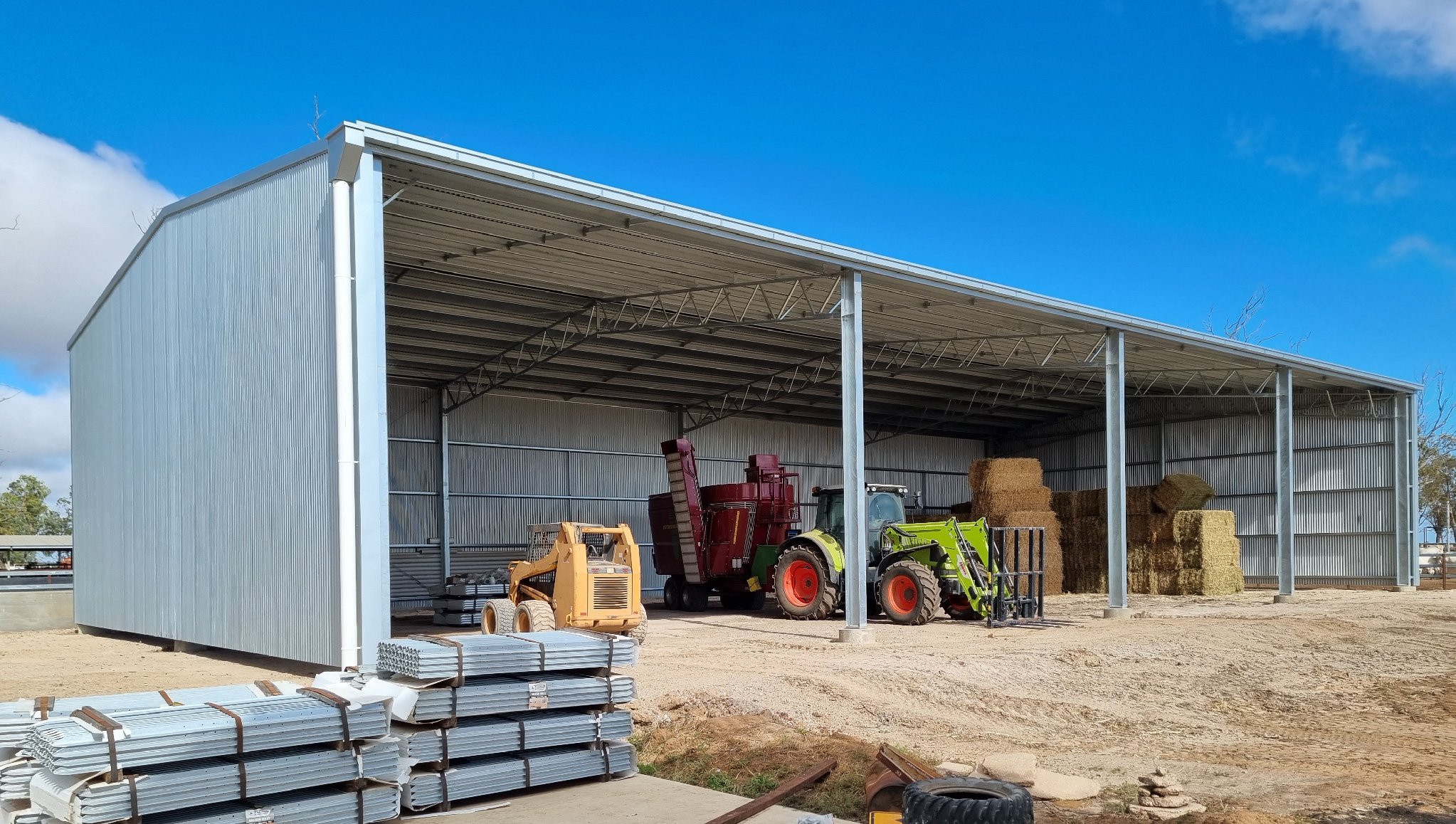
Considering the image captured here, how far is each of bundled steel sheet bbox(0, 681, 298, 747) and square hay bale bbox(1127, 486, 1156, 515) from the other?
80.9ft

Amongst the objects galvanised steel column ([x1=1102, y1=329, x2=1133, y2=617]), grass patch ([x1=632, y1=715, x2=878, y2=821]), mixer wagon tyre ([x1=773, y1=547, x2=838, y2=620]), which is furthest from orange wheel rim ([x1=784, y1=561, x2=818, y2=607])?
grass patch ([x1=632, y1=715, x2=878, y2=821])

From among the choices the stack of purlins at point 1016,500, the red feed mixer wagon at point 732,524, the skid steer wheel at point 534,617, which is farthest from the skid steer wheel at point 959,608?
the stack of purlins at point 1016,500

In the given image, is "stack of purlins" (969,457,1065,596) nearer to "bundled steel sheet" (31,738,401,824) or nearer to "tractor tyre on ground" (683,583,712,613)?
"tractor tyre on ground" (683,583,712,613)

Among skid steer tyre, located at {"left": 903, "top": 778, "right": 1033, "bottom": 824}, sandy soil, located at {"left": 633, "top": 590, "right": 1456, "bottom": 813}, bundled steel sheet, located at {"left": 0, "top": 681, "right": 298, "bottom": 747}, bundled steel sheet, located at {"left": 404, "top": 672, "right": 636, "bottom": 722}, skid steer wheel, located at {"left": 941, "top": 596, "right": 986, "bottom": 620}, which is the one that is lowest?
skid steer wheel, located at {"left": 941, "top": 596, "right": 986, "bottom": 620}

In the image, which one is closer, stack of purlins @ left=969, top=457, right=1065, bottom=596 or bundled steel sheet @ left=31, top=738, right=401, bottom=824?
bundled steel sheet @ left=31, top=738, right=401, bottom=824

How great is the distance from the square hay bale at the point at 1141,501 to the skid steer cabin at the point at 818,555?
7959 millimetres

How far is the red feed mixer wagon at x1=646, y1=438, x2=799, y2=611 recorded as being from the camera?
73.4 feet

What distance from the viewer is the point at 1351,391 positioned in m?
30.0

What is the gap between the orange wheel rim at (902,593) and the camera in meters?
18.7

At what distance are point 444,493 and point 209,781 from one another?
66.4 ft

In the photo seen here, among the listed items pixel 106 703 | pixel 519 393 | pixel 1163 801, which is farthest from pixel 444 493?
pixel 1163 801

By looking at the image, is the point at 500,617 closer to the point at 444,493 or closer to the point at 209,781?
the point at 209,781

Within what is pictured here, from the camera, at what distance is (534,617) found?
14961 mm

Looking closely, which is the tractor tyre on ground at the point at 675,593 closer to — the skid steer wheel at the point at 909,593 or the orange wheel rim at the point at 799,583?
the orange wheel rim at the point at 799,583
